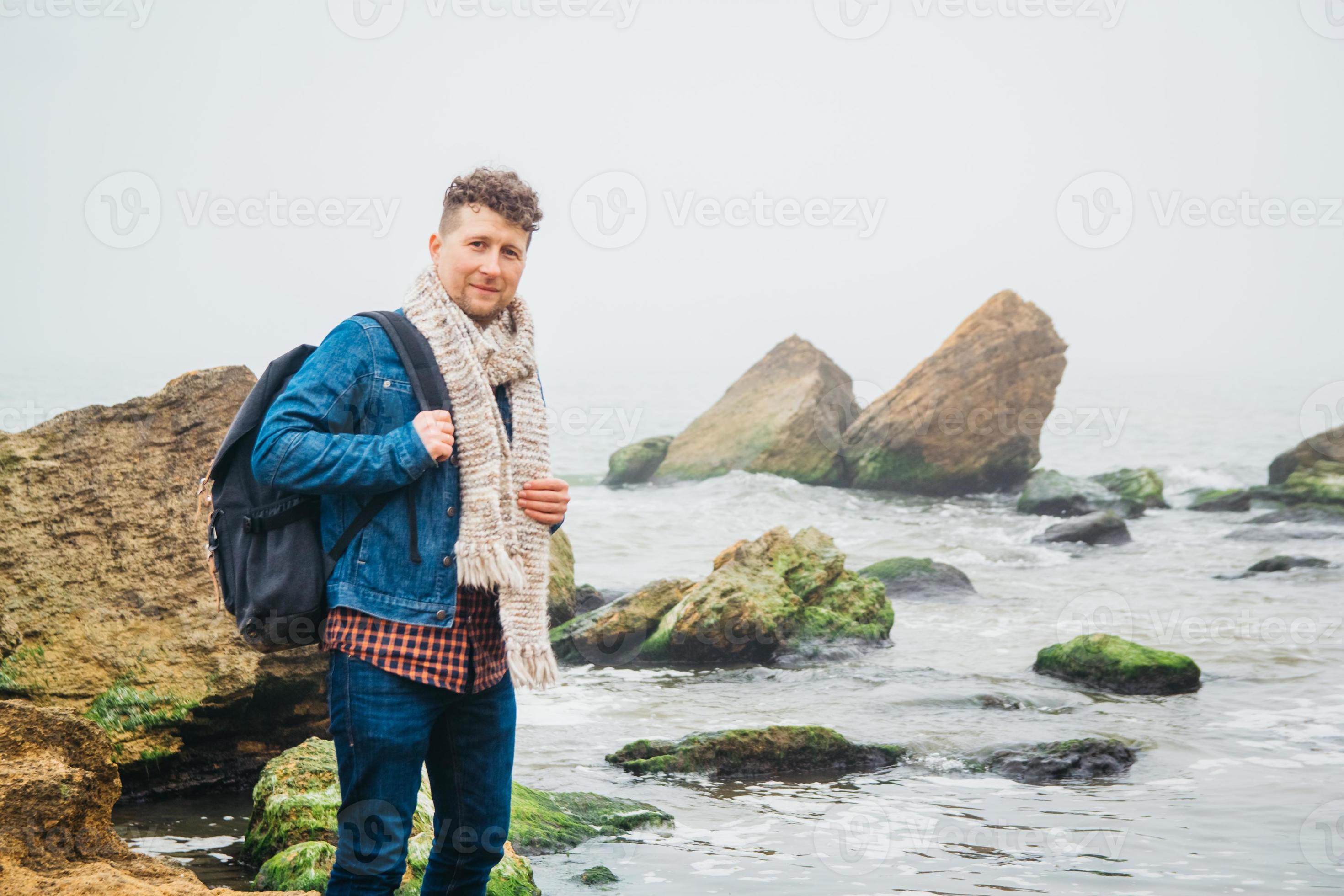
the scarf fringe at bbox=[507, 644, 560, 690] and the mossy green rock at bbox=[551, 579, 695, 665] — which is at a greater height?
the scarf fringe at bbox=[507, 644, 560, 690]

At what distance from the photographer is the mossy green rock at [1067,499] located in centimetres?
2214

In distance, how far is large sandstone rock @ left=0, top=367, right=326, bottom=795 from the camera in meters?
5.60

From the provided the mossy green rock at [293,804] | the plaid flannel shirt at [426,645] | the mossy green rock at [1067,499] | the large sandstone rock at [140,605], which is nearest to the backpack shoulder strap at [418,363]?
the plaid flannel shirt at [426,645]

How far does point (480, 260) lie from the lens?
2914 mm

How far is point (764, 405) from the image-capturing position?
26109 millimetres

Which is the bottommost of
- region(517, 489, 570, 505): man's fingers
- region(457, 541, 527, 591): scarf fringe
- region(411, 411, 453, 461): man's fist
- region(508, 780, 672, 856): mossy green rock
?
region(508, 780, 672, 856): mossy green rock

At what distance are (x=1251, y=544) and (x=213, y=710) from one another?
697 inches

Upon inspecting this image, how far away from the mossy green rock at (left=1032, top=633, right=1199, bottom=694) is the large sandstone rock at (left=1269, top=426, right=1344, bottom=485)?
56.2ft

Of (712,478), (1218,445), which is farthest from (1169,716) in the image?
(1218,445)

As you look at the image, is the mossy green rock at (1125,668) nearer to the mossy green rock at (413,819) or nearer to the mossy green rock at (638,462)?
the mossy green rock at (413,819)

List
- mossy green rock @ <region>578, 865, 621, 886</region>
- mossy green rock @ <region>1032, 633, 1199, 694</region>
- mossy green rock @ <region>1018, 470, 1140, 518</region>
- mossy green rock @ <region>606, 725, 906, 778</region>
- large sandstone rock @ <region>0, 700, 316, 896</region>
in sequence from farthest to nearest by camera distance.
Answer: mossy green rock @ <region>1018, 470, 1140, 518</region>
mossy green rock @ <region>1032, 633, 1199, 694</region>
mossy green rock @ <region>606, 725, 906, 778</region>
mossy green rock @ <region>578, 865, 621, 886</region>
large sandstone rock @ <region>0, 700, 316, 896</region>

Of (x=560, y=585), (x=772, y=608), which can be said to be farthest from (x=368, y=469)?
(x=560, y=585)

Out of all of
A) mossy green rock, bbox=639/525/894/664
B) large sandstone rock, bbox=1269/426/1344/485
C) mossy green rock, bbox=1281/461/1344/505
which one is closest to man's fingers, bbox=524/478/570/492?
mossy green rock, bbox=639/525/894/664

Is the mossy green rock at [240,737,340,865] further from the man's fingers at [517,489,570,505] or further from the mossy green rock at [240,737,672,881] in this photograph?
the man's fingers at [517,489,570,505]
